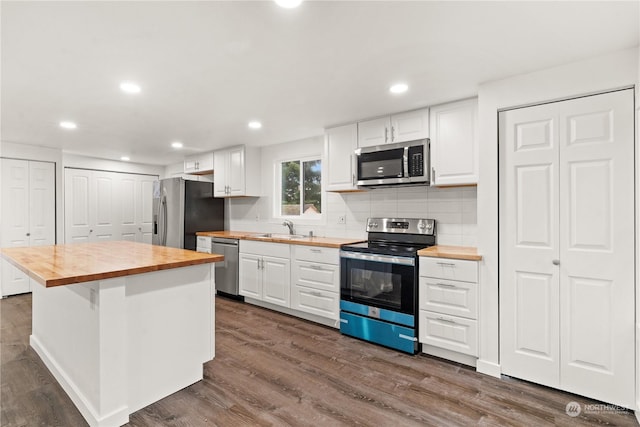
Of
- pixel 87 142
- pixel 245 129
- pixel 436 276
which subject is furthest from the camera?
pixel 87 142

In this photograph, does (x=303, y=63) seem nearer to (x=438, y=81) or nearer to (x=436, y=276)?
(x=438, y=81)

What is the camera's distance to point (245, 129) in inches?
153

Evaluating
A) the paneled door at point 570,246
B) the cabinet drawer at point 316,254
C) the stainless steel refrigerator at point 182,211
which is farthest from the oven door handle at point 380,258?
the stainless steel refrigerator at point 182,211

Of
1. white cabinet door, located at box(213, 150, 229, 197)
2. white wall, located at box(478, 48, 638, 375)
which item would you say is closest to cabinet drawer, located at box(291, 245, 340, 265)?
white wall, located at box(478, 48, 638, 375)

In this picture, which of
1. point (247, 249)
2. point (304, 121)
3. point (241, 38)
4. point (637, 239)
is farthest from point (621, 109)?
point (247, 249)

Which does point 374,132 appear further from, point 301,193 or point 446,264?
point 301,193

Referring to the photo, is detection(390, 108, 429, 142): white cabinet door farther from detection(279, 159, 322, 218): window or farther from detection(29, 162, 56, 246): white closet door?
detection(29, 162, 56, 246): white closet door

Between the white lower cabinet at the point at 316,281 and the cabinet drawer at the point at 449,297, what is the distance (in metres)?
0.93

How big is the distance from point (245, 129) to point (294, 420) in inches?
122

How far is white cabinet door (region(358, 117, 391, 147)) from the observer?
3.23 m

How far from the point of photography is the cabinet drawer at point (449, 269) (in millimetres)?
2523

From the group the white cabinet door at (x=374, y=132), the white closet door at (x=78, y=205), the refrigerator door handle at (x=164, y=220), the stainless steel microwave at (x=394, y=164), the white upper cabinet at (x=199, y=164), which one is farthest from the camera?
the white closet door at (x=78, y=205)

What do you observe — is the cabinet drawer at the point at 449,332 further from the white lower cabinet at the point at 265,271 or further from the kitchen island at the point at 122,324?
the kitchen island at the point at 122,324

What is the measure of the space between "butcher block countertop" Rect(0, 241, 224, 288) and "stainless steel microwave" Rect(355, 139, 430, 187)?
1.69 m
